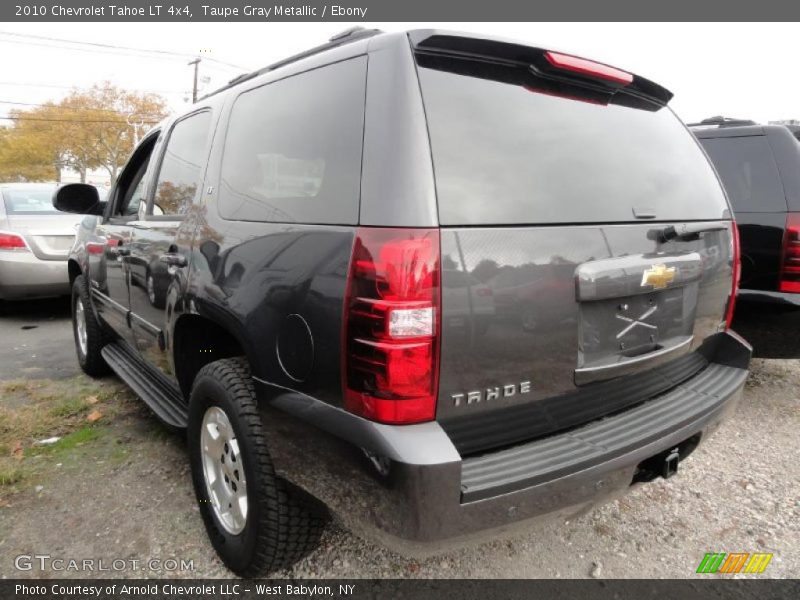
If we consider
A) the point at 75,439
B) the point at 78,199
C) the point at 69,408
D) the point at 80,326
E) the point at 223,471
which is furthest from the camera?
the point at 80,326

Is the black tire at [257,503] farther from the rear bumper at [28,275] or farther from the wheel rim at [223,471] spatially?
the rear bumper at [28,275]

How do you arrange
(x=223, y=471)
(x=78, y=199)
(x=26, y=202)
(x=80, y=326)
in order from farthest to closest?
(x=26, y=202) → (x=80, y=326) → (x=78, y=199) → (x=223, y=471)

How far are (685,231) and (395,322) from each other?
4.06 ft

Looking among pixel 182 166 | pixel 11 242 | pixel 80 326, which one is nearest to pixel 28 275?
pixel 11 242

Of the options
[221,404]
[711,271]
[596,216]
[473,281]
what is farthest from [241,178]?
[711,271]

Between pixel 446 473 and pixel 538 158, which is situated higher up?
pixel 538 158

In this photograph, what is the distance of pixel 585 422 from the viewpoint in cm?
190

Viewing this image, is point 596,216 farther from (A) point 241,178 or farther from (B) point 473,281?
(A) point 241,178

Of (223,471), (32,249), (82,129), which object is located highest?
(82,129)

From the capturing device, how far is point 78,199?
157 inches

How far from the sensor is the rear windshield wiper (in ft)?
6.44

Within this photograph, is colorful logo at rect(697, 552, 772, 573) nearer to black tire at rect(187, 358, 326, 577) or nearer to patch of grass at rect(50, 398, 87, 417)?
black tire at rect(187, 358, 326, 577)

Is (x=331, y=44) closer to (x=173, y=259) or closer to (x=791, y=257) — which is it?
(x=173, y=259)

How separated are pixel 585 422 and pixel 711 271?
0.87m
